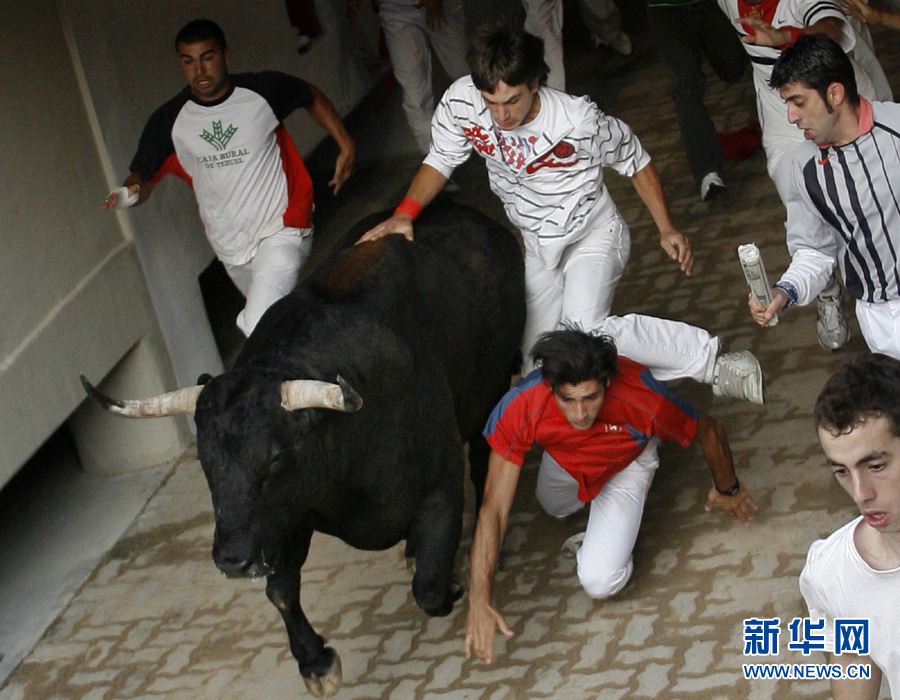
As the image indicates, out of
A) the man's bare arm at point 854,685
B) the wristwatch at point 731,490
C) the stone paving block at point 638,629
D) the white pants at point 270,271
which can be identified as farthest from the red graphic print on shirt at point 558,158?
the man's bare arm at point 854,685

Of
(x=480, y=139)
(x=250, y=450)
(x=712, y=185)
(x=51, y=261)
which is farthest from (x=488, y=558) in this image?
(x=712, y=185)

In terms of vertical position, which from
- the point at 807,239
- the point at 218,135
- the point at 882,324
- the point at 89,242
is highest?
the point at 218,135

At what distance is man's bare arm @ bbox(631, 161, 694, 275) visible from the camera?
5648 mm

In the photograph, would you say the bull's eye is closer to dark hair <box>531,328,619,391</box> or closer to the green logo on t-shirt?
dark hair <box>531,328,619,391</box>

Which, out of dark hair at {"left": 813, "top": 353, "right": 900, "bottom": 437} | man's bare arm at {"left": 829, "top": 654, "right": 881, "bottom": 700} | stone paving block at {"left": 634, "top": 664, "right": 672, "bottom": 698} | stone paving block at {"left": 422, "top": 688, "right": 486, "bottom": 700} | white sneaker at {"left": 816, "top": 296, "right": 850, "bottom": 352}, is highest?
dark hair at {"left": 813, "top": 353, "right": 900, "bottom": 437}

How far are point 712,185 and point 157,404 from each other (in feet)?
16.3

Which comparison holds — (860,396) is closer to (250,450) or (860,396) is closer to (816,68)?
(816,68)

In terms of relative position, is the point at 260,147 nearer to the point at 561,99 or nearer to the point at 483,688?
the point at 561,99

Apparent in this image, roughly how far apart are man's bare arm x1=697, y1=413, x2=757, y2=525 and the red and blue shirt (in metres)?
0.08

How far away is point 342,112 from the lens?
10.9 meters

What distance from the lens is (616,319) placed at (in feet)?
19.0

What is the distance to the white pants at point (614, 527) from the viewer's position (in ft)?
17.5

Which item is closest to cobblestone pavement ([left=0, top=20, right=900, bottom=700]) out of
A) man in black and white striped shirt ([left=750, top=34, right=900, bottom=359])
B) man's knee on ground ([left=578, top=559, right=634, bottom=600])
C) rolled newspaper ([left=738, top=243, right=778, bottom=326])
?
man's knee on ground ([left=578, top=559, right=634, bottom=600])

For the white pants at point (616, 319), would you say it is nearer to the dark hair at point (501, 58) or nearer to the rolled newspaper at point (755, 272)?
the dark hair at point (501, 58)
